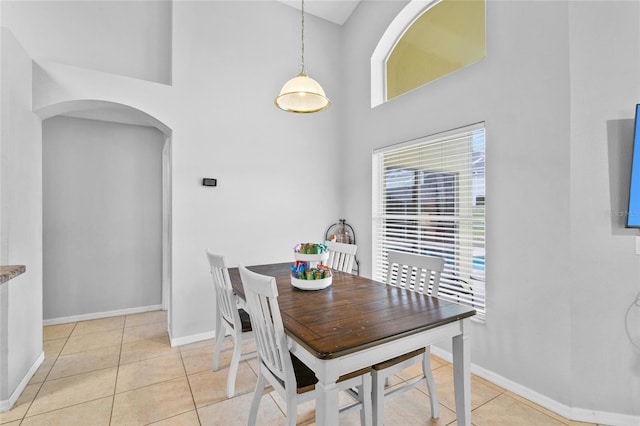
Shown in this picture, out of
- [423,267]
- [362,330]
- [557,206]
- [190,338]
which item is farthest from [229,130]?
[557,206]

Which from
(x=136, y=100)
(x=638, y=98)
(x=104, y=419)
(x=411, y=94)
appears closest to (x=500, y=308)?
(x=638, y=98)

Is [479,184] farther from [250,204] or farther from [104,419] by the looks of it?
[104,419]

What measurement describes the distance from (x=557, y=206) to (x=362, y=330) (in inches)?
63.9

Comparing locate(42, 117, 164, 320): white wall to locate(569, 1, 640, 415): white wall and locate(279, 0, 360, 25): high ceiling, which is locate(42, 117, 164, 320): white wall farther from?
locate(569, 1, 640, 415): white wall

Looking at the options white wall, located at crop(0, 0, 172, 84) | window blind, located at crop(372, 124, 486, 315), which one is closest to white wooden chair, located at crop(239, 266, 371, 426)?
window blind, located at crop(372, 124, 486, 315)

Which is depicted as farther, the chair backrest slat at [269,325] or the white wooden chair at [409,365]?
the white wooden chair at [409,365]

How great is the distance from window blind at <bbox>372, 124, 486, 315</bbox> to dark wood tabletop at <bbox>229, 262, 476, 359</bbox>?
3.05 feet

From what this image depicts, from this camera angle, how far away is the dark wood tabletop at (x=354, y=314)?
1307 millimetres

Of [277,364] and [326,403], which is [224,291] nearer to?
[277,364]

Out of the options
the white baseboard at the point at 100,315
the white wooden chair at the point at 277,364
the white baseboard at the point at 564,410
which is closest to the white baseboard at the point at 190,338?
the white baseboard at the point at 100,315

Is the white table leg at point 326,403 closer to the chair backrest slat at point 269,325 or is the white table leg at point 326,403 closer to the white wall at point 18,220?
the chair backrest slat at point 269,325

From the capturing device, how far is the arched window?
2699mm

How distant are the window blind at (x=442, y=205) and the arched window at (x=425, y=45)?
0.72 m

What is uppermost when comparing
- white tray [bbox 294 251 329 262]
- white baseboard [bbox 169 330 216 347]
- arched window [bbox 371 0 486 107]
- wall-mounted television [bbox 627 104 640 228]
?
arched window [bbox 371 0 486 107]
